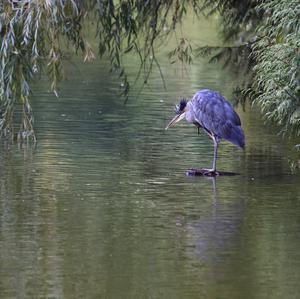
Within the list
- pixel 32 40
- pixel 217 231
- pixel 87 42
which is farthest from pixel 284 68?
pixel 217 231

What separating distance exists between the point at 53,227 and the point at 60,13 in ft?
8.65

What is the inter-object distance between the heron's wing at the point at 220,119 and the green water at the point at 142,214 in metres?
0.47

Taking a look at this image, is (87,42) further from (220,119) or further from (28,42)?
(220,119)

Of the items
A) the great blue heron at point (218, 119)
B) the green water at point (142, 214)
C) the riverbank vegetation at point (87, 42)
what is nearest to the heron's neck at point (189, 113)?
the great blue heron at point (218, 119)

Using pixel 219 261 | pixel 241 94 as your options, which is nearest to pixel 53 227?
pixel 219 261

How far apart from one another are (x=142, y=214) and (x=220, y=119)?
130 inches

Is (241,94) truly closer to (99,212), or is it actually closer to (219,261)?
(99,212)

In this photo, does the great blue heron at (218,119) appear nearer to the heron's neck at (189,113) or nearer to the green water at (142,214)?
the heron's neck at (189,113)

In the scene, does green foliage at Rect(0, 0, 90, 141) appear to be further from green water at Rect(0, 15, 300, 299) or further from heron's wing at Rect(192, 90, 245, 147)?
heron's wing at Rect(192, 90, 245, 147)

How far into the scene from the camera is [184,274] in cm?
922

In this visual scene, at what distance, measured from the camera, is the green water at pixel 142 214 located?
9.01 metres

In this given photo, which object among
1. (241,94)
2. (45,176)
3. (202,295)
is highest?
(241,94)

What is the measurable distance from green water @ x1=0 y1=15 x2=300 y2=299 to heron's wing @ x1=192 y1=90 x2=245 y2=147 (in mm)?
467

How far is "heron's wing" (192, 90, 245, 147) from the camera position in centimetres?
1459
